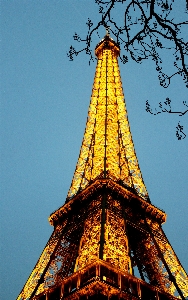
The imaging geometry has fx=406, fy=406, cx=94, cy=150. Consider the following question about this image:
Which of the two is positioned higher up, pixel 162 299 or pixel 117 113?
pixel 117 113

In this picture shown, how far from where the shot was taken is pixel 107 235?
21156mm

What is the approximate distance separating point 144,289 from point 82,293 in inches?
121

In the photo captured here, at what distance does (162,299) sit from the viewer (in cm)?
1869

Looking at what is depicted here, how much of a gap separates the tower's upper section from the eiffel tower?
8cm

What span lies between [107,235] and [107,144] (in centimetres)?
1112

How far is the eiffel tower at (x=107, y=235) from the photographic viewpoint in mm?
18156

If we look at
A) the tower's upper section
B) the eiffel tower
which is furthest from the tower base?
the tower's upper section

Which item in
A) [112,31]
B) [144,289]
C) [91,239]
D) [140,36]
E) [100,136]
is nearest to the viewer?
[140,36]

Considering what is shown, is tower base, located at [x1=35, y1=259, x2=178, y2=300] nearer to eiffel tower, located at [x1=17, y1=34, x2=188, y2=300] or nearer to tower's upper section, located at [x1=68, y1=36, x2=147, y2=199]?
eiffel tower, located at [x1=17, y1=34, x2=188, y2=300]

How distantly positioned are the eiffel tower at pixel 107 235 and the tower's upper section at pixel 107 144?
0.08 metres

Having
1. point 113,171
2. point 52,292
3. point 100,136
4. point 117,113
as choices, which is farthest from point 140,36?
point 117,113

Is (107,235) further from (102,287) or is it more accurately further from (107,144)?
(107,144)

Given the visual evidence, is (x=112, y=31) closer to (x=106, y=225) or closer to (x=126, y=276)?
(x=126, y=276)

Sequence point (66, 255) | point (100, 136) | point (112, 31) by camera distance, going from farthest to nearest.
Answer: point (100, 136) → point (66, 255) → point (112, 31)
